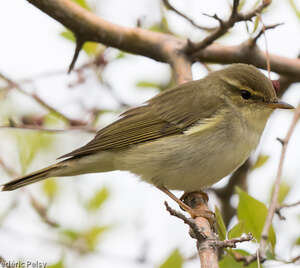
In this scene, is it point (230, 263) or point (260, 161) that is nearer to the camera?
point (230, 263)

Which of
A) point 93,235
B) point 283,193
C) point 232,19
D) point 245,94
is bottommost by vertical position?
point 93,235

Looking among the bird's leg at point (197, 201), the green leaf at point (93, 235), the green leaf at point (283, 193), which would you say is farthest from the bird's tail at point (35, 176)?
the green leaf at point (283, 193)

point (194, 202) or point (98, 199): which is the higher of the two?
point (194, 202)

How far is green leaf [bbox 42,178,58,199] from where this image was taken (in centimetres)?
446

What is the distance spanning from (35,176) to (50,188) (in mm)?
784

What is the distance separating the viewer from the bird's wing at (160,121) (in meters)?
3.88

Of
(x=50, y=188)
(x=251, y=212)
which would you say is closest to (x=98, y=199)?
(x=50, y=188)

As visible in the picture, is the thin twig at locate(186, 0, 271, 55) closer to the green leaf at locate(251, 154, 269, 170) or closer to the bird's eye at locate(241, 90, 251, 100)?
the bird's eye at locate(241, 90, 251, 100)

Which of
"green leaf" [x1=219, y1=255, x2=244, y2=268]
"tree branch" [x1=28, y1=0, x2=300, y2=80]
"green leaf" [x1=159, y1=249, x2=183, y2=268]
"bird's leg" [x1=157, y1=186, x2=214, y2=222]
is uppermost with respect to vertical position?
"tree branch" [x1=28, y1=0, x2=300, y2=80]

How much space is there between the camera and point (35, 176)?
146 inches

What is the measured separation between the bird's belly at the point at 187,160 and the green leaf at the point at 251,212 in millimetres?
797

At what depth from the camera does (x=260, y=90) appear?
3803 millimetres

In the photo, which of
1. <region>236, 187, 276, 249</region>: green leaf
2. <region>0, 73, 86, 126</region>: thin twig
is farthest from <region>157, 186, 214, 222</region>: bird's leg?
<region>0, 73, 86, 126</region>: thin twig

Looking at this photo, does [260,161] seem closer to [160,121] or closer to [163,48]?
[160,121]
